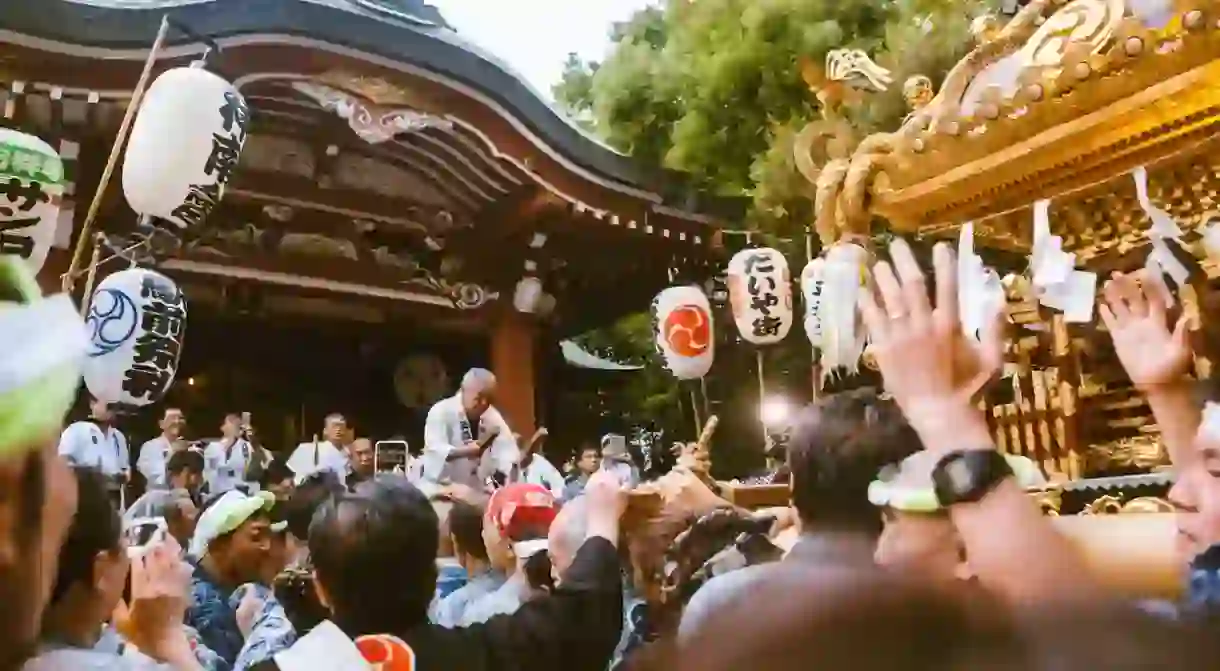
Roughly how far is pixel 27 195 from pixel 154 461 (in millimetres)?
3944

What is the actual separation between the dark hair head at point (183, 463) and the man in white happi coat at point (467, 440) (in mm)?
1837

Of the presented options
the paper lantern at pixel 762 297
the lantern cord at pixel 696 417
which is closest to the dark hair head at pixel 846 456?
the paper lantern at pixel 762 297

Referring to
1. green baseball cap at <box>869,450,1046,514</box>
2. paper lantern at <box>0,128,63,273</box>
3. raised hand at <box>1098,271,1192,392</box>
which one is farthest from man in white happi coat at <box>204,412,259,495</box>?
raised hand at <box>1098,271,1192,392</box>

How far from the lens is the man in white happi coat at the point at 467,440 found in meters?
6.59

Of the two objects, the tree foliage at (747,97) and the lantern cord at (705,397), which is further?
the lantern cord at (705,397)

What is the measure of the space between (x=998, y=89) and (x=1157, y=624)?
3.99 meters

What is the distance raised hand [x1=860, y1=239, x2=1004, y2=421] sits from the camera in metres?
1.01

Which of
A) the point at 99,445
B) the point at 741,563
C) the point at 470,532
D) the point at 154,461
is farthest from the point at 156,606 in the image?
the point at 154,461

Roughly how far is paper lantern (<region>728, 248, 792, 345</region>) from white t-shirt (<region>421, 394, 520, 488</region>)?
10.0 ft

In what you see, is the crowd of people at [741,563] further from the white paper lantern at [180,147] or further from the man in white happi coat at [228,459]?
the man in white happi coat at [228,459]

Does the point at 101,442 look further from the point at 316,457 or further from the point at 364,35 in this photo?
the point at 364,35

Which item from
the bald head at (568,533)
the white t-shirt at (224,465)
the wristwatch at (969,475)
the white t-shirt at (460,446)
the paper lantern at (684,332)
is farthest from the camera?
the paper lantern at (684,332)

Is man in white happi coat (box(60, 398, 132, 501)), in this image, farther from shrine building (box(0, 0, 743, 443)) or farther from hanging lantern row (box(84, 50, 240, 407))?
shrine building (box(0, 0, 743, 443))

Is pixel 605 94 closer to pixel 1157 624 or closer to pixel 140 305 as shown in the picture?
pixel 140 305
